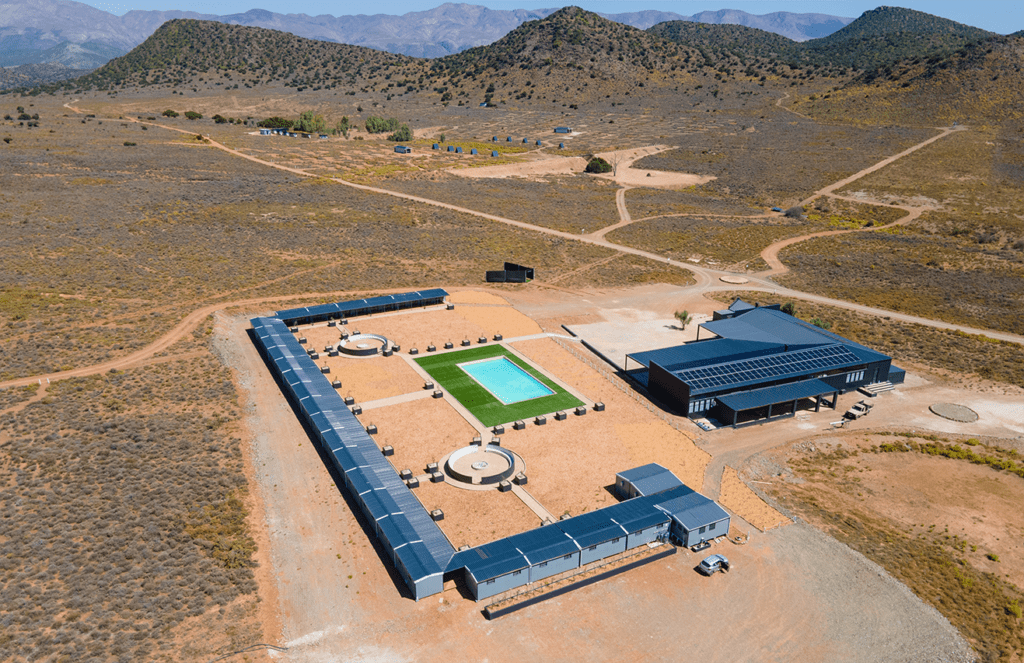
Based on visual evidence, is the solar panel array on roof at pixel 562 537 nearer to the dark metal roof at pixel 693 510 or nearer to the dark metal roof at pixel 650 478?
the dark metal roof at pixel 693 510

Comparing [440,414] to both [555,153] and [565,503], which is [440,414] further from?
[555,153]

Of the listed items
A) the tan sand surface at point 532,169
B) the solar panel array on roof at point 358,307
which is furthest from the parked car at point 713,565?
the tan sand surface at point 532,169

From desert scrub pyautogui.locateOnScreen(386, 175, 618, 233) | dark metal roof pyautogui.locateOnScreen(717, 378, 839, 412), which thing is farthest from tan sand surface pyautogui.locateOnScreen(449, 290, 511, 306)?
desert scrub pyautogui.locateOnScreen(386, 175, 618, 233)

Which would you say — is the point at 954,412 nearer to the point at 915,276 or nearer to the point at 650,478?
the point at 650,478

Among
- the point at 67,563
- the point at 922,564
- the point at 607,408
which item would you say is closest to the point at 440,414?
the point at 607,408

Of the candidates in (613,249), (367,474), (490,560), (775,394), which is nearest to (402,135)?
(613,249)
